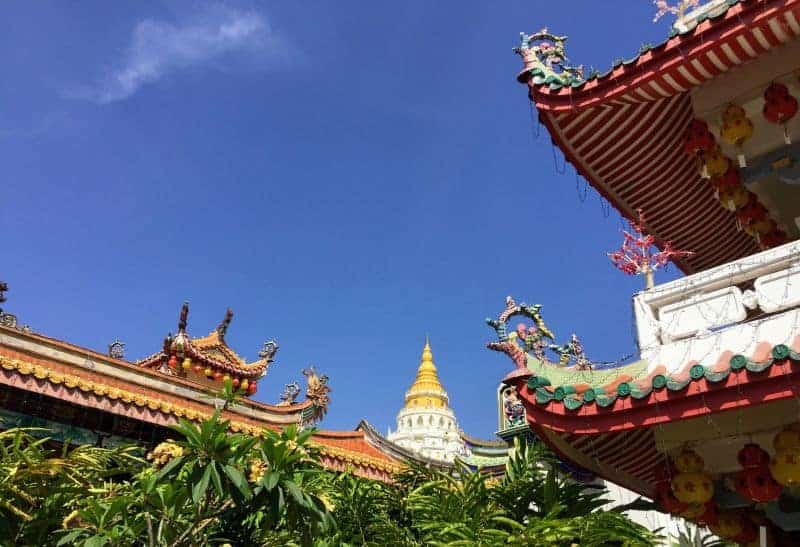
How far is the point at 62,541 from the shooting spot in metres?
5.43

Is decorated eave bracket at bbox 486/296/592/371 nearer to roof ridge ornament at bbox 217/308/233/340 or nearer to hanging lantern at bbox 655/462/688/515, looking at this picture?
hanging lantern at bbox 655/462/688/515

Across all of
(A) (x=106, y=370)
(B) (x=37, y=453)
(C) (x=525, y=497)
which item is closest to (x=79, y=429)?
(A) (x=106, y=370)

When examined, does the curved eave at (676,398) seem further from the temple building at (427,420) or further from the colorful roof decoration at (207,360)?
the temple building at (427,420)

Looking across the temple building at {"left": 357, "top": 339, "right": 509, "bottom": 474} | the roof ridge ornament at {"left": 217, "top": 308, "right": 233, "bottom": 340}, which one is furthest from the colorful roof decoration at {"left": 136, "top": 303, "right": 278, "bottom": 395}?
the temple building at {"left": 357, "top": 339, "right": 509, "bottom": 474}

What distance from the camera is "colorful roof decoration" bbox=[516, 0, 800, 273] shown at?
6.59 metres

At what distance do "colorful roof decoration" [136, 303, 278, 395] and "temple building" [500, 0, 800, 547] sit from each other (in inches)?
523

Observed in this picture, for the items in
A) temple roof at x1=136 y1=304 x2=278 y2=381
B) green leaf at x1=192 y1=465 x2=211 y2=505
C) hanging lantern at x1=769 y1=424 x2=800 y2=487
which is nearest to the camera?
green leaf at x1=192 y1=465 x2=211 y2=505

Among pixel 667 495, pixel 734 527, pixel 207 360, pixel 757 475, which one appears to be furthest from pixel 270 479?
pixel 207 360

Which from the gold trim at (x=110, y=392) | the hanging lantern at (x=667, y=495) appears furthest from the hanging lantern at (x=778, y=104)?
the gold trim at (x=110, y=392)

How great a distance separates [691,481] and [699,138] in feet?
12.9

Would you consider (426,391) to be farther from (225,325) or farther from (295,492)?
(295,492)

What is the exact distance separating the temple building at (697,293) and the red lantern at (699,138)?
0.02m

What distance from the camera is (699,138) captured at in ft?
26.0

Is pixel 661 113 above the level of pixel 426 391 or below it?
below
